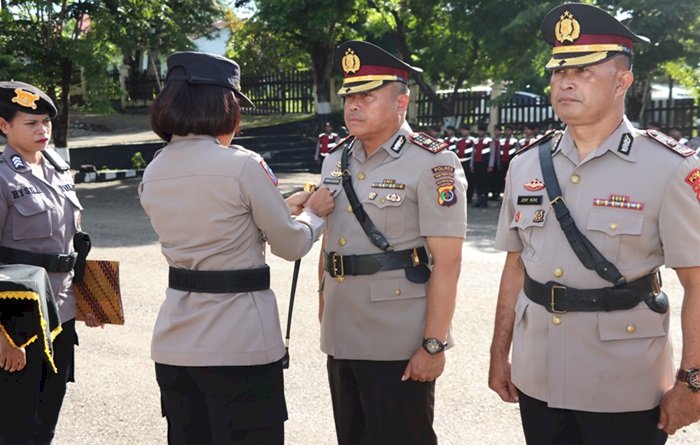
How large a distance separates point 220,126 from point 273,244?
44cm

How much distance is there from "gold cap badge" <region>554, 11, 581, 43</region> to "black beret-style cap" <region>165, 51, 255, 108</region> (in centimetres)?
109

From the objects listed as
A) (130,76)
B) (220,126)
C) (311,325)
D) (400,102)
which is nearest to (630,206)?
(400,102)

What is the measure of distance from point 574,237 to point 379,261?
81 centimetres

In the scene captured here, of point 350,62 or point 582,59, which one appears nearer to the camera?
point 582,59

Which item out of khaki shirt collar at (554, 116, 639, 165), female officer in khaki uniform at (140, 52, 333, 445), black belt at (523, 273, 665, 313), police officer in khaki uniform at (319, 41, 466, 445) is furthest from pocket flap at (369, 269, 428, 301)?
khaki shirt collar at (554, 116, 639, 165)

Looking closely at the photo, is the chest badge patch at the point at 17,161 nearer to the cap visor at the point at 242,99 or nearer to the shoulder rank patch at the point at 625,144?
the cap visor at the point at 242,99

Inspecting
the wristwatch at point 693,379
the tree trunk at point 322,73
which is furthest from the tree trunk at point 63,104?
the wristwatch at point 693,379

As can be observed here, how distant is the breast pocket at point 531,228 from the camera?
8.88 ft

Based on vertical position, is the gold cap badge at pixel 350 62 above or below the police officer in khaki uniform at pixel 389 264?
above

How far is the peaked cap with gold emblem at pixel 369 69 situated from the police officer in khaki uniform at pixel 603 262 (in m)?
0.68

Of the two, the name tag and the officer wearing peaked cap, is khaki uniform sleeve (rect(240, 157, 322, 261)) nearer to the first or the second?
the name tag

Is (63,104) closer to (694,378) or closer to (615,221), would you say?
(615,221)

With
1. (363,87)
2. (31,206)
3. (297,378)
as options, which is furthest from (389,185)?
(297,378)

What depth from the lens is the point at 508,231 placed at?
2.87 metres
